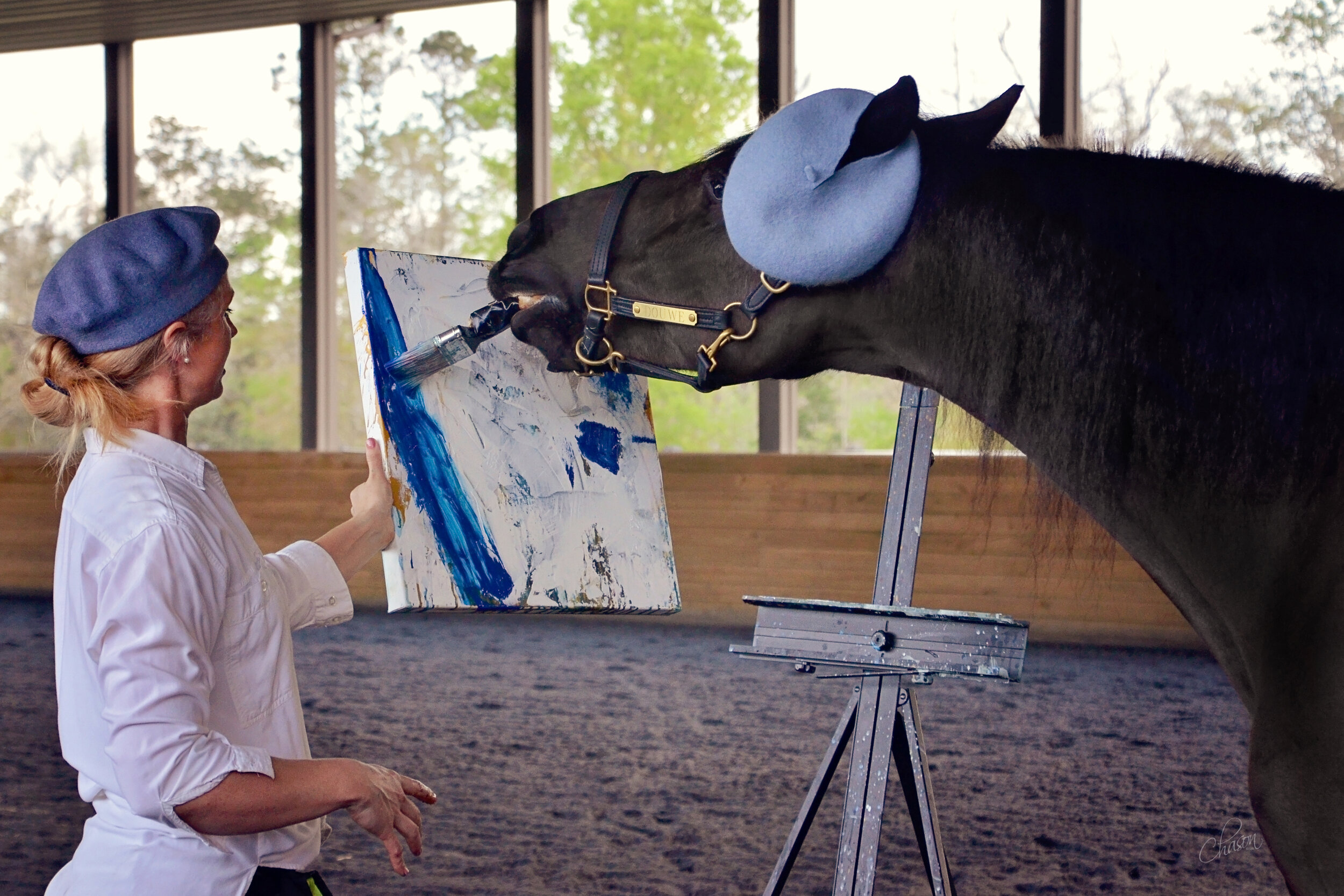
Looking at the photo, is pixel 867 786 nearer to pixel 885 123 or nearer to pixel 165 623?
pixel 885 123

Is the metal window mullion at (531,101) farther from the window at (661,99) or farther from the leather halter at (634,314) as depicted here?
the leather halter at (634,314)

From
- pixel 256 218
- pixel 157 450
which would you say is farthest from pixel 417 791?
pixel 256 218

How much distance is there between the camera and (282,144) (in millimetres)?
7137

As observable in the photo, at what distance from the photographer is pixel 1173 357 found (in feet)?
3.68

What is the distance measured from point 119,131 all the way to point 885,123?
7557mm

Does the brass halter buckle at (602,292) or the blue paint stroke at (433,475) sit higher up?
the brass halter buckle at (602,292)

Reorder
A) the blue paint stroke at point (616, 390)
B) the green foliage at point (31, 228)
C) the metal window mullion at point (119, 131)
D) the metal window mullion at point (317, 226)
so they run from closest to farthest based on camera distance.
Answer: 1. the blue paint stroke at point (616, 390)
2. the metal window mullion at point (317, 226)
3. the green foliage at point (31, 228)
4. the metal window mullion at point (119, 131)

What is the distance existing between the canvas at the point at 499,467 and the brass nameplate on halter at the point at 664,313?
1.49ft

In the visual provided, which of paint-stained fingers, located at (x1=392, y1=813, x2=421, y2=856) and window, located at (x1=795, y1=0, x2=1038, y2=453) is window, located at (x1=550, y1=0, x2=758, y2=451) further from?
paint-stained fingers, located at (x1=392, y1=813, x2=421, y2=856)

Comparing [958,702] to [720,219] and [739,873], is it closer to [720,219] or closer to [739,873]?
[739,873]

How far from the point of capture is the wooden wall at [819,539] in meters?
4.84

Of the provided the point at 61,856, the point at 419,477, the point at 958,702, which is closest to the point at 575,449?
the point at 419,477

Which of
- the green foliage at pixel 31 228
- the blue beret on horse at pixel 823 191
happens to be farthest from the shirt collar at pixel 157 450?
the green foliage at pixel 31 228

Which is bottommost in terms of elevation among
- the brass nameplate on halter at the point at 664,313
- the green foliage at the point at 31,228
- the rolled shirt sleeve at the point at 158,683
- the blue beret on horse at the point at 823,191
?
the rolled shirt sleeve at the point at 158,683
